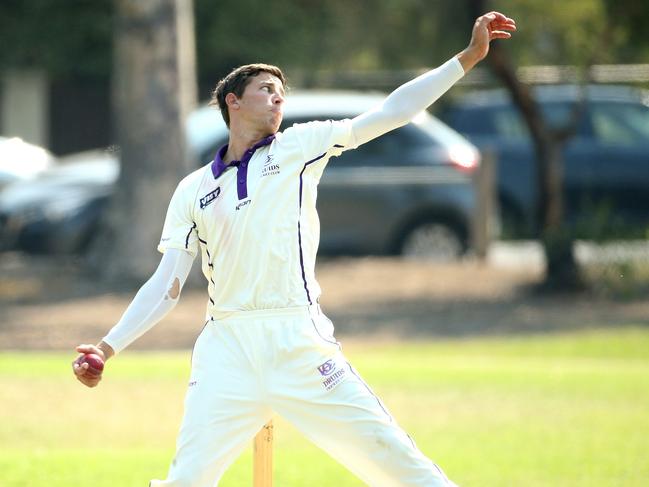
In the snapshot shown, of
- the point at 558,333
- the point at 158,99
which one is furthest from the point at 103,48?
the point at 558,333

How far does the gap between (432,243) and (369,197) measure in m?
1.15

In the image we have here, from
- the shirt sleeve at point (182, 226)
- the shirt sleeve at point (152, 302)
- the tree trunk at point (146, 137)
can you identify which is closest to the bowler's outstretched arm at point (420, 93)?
the shirt sleeve at point (182, 226)

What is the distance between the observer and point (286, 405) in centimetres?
543

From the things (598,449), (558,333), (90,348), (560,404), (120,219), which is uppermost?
(120,219)

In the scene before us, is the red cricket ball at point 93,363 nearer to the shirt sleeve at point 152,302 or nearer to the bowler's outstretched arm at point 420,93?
the shirt sleeve at point 152,302

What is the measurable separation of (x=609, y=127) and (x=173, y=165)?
6965 millimetres

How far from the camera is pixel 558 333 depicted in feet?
52.5

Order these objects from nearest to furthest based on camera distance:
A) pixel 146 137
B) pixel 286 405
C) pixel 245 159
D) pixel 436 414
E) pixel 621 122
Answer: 1. pixel 286 405
2. pixel 245 159
3. pixel 436 414
4. pixel 146 137
5. pixel 621 122

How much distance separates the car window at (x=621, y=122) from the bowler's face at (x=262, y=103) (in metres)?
16.0

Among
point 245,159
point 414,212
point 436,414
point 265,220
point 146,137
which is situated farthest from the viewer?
point 414,212

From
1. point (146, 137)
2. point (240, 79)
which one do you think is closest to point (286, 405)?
point (240, 79)

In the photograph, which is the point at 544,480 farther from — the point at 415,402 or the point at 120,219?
the point at 120,219

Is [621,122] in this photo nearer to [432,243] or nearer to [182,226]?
[432,243]

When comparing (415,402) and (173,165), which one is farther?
(173,165)
